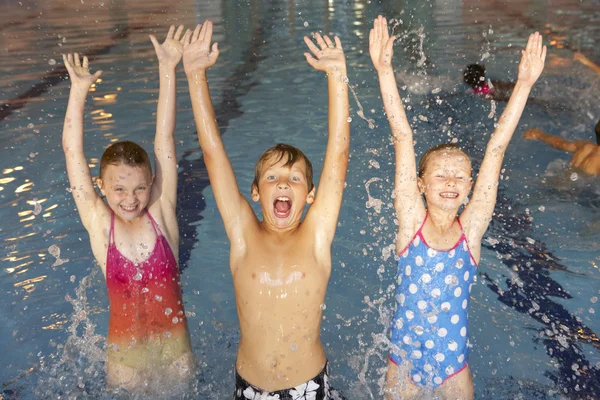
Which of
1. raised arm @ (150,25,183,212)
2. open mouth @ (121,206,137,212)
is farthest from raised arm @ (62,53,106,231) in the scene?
raised arm @ (150,25,183,212)

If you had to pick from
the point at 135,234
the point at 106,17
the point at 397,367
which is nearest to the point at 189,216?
the point at 135,234

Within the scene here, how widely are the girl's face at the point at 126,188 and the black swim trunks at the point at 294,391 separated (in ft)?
2.36

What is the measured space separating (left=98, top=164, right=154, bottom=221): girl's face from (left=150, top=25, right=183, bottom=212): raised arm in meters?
0.10

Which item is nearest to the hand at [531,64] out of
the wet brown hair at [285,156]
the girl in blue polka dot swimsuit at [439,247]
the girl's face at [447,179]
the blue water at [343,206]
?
the girl in blue polka dot swimsuit at [439,247]

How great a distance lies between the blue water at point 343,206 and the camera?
10.6ft

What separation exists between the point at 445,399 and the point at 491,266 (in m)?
1.66

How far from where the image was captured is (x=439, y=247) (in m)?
2.46

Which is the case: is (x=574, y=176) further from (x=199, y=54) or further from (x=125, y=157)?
(x=125, y=157)

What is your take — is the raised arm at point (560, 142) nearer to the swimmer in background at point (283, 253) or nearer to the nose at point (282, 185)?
the swimmer in background at point (283, 253)

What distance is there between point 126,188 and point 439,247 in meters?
1.14

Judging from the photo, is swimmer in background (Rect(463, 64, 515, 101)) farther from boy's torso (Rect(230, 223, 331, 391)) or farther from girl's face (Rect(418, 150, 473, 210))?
boy's torso (Rect(230, 223, 331, 391))

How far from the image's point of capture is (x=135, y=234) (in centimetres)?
260

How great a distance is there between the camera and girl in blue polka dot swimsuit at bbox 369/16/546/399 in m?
2.42

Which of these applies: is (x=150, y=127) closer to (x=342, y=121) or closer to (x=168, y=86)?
(x=168, y=86)
